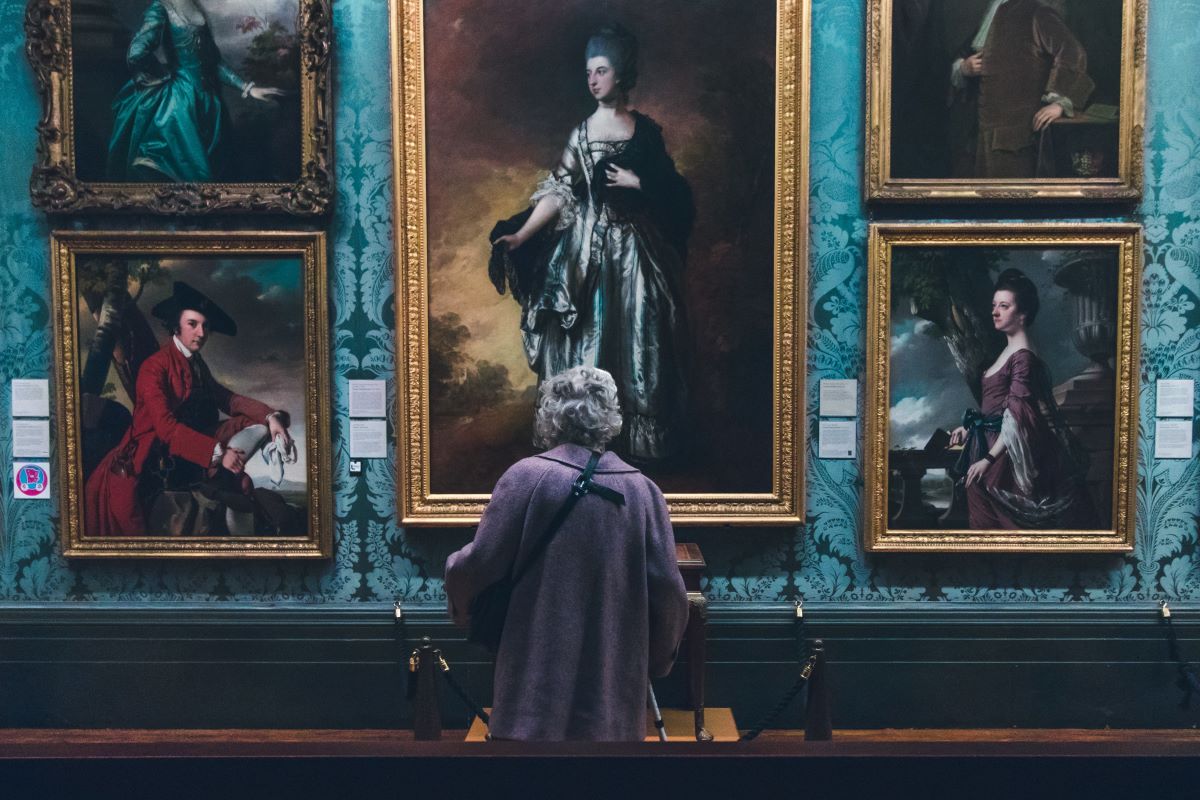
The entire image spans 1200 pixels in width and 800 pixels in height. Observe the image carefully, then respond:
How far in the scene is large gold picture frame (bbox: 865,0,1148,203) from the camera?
4750 mm

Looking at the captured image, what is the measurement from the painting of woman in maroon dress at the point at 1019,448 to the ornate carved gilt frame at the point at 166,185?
3874 millimetres

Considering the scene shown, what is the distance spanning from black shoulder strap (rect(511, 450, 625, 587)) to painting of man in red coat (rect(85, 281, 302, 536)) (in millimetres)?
2535

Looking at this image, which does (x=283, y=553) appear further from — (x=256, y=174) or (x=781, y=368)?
(x=781, y=368)

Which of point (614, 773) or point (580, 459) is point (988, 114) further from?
point (614, 773)

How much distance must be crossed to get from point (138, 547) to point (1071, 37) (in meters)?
5.96

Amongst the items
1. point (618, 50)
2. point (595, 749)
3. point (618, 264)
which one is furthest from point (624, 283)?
point (595, 749)

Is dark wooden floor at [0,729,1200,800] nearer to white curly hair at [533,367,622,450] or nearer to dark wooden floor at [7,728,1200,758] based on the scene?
dark wooden floor at [7,728,1200,758]

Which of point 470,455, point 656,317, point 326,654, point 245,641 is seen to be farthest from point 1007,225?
point 245,641

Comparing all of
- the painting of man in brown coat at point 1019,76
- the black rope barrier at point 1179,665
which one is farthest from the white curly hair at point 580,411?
the black rope barrier at point 1179,665

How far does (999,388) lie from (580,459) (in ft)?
9.83

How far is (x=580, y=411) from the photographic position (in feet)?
9.99

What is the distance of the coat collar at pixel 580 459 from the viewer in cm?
301

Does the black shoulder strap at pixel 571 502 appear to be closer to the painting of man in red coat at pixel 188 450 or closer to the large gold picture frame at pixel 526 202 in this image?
the large gold picture frame at pixel 526 202

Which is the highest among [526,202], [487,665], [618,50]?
[618,50]
